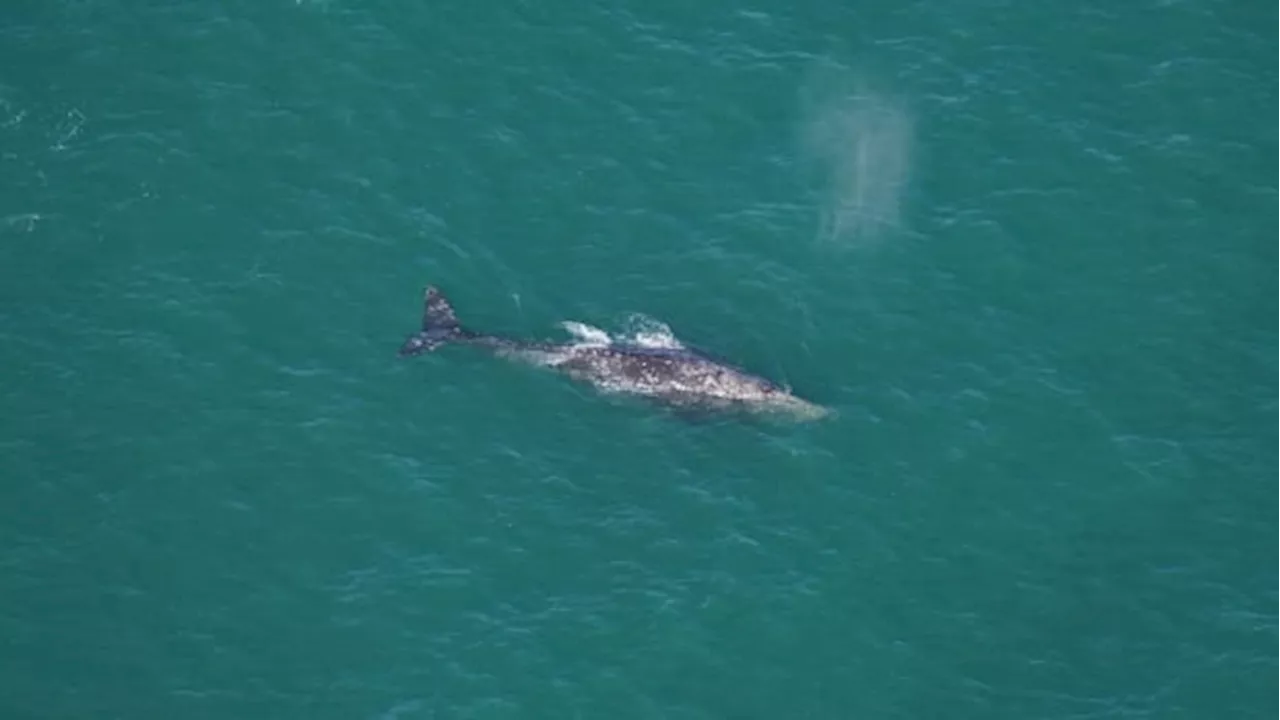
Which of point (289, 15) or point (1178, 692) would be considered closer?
point (1178, 692)

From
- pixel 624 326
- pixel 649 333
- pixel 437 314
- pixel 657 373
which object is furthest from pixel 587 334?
pixel 437 314

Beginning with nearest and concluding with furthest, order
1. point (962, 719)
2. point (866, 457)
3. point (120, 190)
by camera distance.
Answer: point (962, 719) < point (866, 457) < point (120, 190)

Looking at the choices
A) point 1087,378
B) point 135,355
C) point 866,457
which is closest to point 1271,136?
point 1087,378

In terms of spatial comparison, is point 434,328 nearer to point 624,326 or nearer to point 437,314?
point 437,314

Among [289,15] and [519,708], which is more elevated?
[289,15]

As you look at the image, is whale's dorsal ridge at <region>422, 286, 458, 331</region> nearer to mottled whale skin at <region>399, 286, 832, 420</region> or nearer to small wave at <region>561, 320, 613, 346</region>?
mottled whale skin at <region>399, 286, 832, 420</region>

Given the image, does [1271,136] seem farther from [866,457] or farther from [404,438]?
[404,438]

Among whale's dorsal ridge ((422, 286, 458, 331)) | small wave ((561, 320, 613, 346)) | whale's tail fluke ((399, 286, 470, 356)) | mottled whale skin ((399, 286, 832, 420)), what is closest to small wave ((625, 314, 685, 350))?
mottled whale skin ((399, 286, 832, 420))
